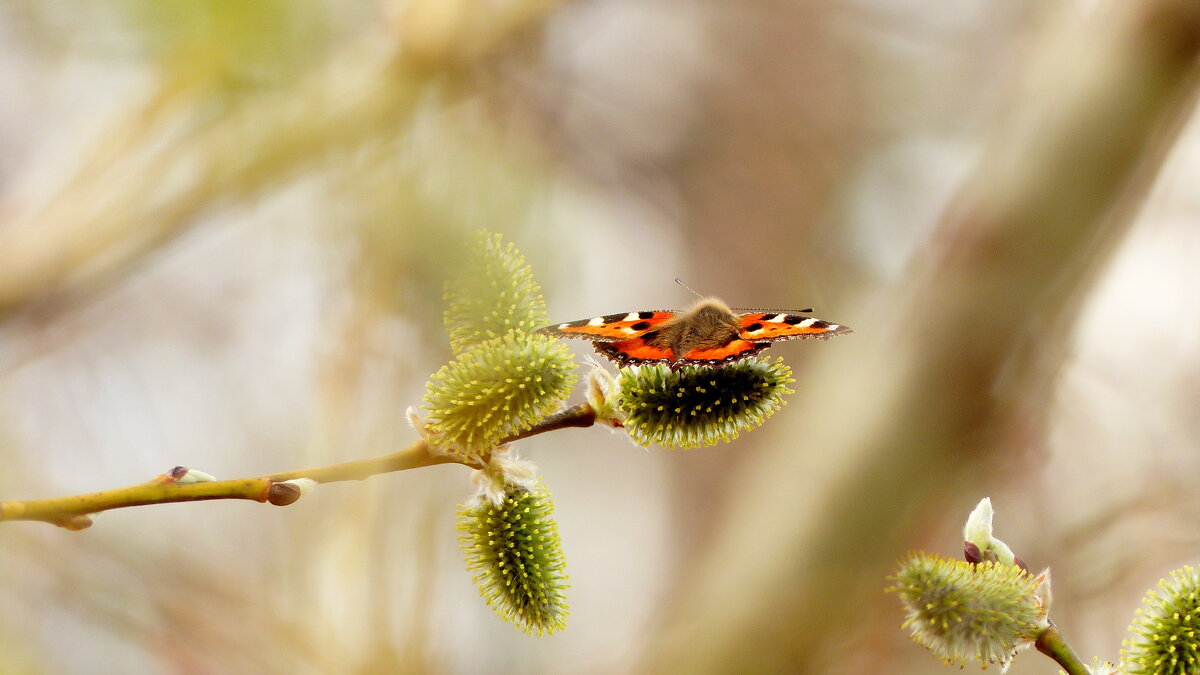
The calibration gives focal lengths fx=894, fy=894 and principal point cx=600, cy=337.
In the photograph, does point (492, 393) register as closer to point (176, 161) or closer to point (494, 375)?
point (494, 375)

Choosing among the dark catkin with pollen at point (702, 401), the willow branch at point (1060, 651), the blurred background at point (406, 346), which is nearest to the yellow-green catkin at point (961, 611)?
the willow branch at point (1060, 651)

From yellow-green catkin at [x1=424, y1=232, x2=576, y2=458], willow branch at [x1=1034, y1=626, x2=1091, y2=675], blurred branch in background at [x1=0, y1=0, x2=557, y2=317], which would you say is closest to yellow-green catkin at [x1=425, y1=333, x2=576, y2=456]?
yellow-green catkin at [x1=424, y1=232, x2=576, y2=458]

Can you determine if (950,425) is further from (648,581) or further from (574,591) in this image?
(574,591)

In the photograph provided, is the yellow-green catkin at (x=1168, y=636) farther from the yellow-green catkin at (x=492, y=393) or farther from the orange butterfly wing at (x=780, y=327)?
the yellow-green catkin at (x=492, y=393)

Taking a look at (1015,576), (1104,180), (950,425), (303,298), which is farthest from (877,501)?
(303,298)

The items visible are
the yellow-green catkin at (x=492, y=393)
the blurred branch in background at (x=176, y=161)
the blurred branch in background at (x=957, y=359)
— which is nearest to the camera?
the yellow-green catkin at (x=492, y=393)
